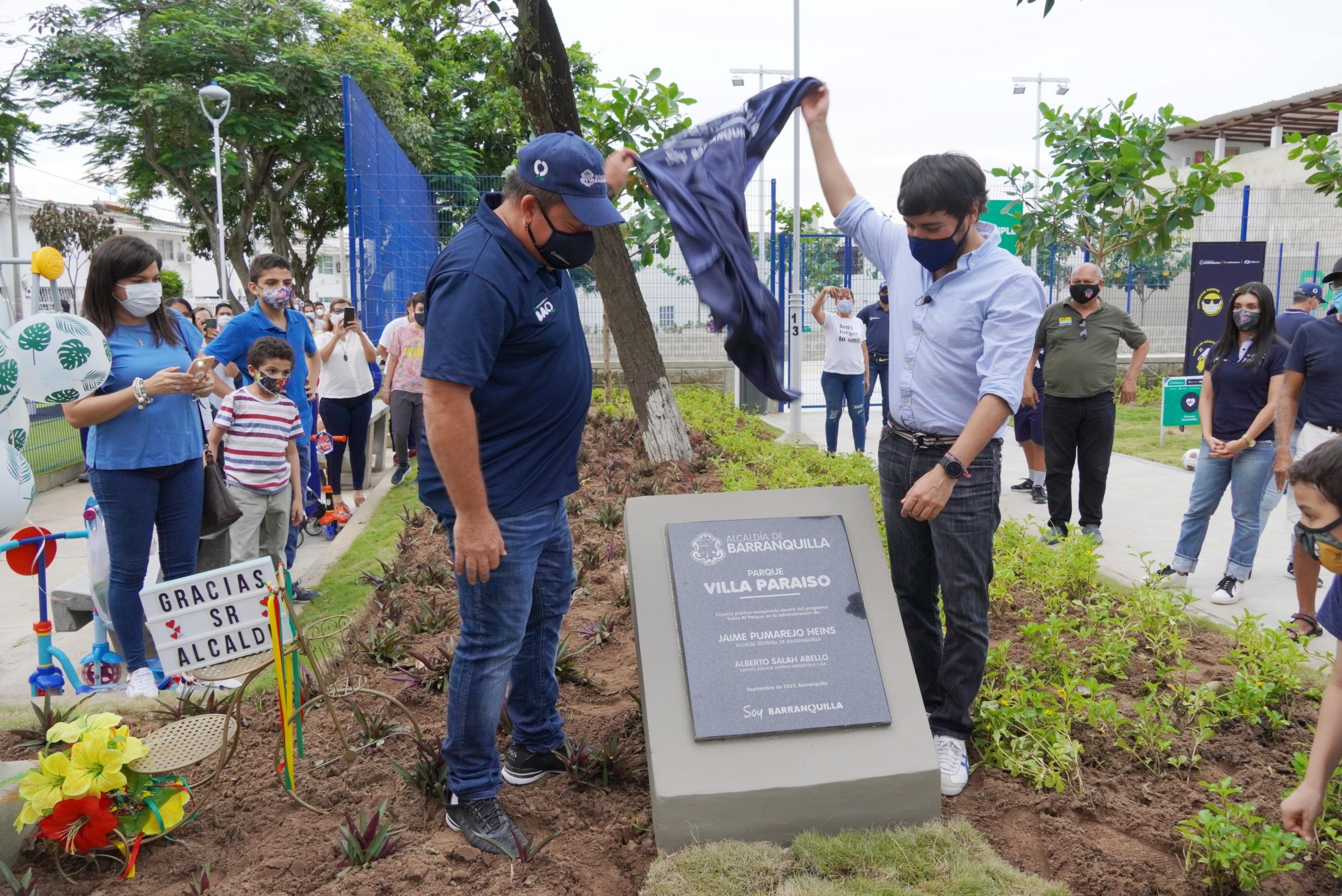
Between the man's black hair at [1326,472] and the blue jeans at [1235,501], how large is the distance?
11.8ft

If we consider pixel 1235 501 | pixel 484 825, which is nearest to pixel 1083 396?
pixel 1235 501

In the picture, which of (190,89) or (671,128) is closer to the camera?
(671,128)

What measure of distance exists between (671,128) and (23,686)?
6.22 m

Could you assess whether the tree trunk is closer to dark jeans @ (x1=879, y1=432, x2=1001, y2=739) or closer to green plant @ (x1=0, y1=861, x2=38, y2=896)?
dark jeans @ (x1=879, y1=432, x2=1001, y2=739)

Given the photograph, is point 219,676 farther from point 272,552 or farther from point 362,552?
point 362,552

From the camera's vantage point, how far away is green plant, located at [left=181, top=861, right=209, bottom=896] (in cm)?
270

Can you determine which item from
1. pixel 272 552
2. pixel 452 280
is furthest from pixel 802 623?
pixel 272 552

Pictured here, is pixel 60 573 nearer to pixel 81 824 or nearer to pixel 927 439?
pixel 81 824

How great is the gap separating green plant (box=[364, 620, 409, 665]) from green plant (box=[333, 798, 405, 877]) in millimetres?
1606

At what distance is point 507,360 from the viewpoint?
9.25ft

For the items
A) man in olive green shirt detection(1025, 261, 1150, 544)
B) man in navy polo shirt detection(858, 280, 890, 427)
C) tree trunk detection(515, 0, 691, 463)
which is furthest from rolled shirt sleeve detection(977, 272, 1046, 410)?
man in navy polo shirt detection(858, 280, 890, 427)

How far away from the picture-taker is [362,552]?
23.0ft

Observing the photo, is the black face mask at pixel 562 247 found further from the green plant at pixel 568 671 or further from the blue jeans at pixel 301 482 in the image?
the blue jeans at pixel 301 482

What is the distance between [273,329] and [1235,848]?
525cm
